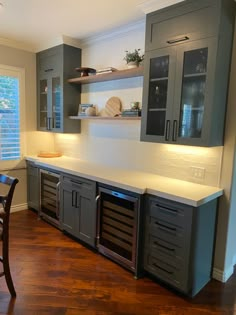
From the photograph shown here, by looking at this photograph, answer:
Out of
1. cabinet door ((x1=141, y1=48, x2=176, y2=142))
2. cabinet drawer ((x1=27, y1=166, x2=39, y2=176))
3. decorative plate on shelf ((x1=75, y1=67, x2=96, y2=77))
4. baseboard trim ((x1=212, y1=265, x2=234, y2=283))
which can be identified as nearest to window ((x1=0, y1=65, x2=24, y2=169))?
cabinet drawer ((x1=27, y1=166, x2=39, y2=176))

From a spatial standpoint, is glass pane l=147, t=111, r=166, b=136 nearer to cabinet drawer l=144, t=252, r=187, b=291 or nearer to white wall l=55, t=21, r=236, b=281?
white wall l=55, t=21, r=236, b=281

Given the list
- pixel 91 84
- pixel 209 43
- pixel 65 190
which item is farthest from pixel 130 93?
pixel 65 190

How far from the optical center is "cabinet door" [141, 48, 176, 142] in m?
2.38

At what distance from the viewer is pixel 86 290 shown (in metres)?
2.23

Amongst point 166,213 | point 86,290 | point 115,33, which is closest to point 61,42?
point 115,33

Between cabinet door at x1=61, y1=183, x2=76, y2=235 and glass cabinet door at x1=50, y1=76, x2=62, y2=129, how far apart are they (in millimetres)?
1114

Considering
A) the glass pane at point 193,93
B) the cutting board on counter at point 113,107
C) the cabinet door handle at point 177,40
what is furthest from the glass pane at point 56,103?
the glass pane at point 193,93

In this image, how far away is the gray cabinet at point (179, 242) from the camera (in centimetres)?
205

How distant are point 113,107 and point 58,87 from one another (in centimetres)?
106

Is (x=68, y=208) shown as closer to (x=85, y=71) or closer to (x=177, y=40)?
(x=85, y=71)

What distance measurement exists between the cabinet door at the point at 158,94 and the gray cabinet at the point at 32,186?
1.99 metres

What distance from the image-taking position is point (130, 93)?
3.10 meters

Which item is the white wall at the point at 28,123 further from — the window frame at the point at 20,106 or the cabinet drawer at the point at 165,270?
the cabinet drawer at the point at 165,270

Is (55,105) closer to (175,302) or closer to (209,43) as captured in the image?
(209,43)
